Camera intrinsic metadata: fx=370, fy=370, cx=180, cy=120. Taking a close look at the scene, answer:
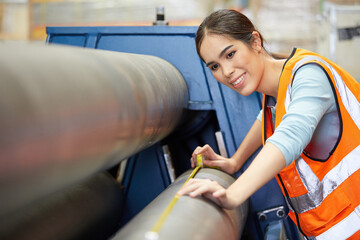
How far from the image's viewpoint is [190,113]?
4.83ft

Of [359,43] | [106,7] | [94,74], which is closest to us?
[94,74]

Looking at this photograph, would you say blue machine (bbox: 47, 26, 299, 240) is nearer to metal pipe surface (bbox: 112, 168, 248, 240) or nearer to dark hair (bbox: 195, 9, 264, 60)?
dark hair (bbox: 195, 9, 264, 60)

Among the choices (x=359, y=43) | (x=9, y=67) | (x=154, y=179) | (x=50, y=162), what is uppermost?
(x=9, y=67)

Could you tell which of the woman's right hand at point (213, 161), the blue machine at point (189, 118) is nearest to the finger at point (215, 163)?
the woman's right hand at point (213, 161)

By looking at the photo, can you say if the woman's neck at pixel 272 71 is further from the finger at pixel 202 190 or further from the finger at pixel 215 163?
the finger at pixel 202 190

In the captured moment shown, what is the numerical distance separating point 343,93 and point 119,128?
561mm

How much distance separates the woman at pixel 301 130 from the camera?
77 centimetres

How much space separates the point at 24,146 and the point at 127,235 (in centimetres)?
28

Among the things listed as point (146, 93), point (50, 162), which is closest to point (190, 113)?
point (146, 93)

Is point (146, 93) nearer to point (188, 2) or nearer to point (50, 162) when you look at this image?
point (50, 162)

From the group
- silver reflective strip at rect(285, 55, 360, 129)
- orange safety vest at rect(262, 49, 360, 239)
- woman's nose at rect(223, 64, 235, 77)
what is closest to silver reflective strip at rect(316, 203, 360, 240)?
orange safety vest at rect(262, 49, 360, 239)

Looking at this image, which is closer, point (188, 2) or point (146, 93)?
point (146, 93)

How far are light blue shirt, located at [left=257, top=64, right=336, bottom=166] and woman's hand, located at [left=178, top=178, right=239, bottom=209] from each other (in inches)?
5.7

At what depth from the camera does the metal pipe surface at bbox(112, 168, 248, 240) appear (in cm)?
65
